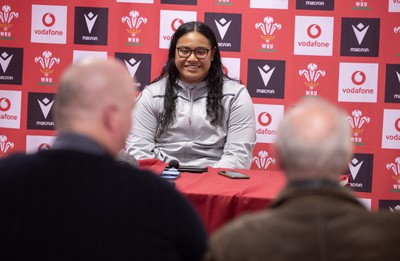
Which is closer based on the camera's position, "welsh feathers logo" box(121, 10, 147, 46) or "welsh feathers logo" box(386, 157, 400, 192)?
"welsh feathers logo" box(386, 157, 400, 192)

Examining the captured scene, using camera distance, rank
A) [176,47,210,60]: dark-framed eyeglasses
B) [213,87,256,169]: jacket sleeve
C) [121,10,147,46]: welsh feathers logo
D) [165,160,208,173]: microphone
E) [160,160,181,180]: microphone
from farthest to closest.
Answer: [121,10,147,46]: welsh feathers logo < [176,47,210,60]: dark-framed eyeglasses < [213,87,256,169]: jacket sleeve < [165,160,208,173]: microphone < [160,160,181,180]: microphone

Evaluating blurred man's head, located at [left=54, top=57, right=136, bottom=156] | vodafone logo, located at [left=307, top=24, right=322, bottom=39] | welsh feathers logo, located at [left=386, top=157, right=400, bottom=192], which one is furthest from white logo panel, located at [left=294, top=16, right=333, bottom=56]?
blurred man's head, located at [left=54, top=57, right=136, bottom=156]

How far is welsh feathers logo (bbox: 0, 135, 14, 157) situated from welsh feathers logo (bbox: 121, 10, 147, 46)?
4.01 ft

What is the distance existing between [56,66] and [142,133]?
3.76 feet

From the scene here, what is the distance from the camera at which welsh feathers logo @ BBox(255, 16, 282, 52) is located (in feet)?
14.5

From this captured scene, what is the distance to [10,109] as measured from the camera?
4.62m

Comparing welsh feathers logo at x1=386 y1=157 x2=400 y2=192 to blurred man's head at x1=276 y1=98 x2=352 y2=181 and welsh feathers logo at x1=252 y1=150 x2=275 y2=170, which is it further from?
blurred man's head at x1=276 y1=98 x2=352 y2=181

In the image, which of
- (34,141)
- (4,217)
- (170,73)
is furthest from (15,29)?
(4,217)

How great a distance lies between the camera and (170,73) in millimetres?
4094

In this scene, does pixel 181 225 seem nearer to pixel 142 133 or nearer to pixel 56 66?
pixel 142 133

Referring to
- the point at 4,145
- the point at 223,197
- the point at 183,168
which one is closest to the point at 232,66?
the point at 183,168

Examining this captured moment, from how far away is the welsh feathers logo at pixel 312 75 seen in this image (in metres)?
4.41

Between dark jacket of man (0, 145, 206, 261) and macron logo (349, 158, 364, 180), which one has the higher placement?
dark jacket of man (0, 145, 206, 261)

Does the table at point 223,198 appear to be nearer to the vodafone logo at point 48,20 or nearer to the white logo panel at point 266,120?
the white logo panel at point 266,120
